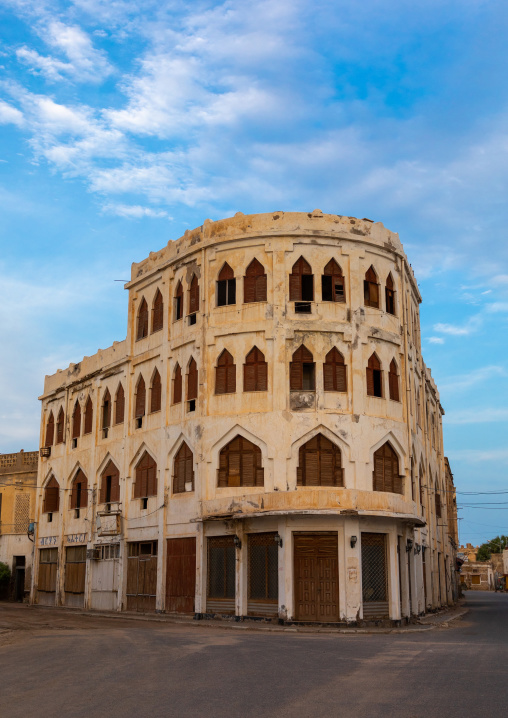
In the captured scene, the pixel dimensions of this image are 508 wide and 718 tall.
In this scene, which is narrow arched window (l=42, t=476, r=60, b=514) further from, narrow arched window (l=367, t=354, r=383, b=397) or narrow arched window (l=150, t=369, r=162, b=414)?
narrow arched window (l=367, t=354, r=383, b=397)

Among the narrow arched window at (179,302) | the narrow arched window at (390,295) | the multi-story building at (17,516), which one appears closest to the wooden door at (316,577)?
the narrow arched window at (390,295)

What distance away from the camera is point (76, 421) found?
39.1 metres

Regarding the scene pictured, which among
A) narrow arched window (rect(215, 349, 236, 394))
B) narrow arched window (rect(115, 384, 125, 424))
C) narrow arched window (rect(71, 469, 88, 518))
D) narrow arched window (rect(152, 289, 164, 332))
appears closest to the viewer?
narrow arched window (rect(215, 349, 236, 394))

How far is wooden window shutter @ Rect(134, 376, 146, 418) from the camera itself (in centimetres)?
3294

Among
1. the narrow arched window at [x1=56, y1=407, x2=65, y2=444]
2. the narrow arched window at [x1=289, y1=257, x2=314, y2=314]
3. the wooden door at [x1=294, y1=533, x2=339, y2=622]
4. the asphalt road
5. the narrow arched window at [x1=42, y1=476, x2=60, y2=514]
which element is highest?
the narrow arched window at [x1=289, y1=257, x2=314, y2=314]

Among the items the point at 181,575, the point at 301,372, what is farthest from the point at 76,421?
the point at 301,372

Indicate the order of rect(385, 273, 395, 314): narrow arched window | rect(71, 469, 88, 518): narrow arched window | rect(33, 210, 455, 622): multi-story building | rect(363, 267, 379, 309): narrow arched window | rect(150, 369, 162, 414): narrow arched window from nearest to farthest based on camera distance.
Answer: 1. rect(33, 210, 455, 622): multi-story building
2. rect(363, 267, 379, 309): narrow arched window
3. rect(385, 273, 395, 314): narrow arched window
4. rect(150, 369, 162, 414): narrow arched window
5. rect(71, 469, 88, 518): narrow arched window

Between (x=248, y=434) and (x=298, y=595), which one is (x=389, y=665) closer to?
(x=298, y=595)

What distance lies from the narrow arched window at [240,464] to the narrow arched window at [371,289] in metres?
6.72

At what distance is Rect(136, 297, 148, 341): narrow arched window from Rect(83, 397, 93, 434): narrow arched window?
220 inches

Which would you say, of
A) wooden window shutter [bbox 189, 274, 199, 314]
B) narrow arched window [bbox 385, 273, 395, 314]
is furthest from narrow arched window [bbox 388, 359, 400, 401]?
wooden window shutter [bbox 189, 274, 199, 314]

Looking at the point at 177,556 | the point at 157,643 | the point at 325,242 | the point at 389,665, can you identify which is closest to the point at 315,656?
the point at 389,665

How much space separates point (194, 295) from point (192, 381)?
333 centimetres

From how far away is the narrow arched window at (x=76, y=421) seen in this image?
38.7 metres
